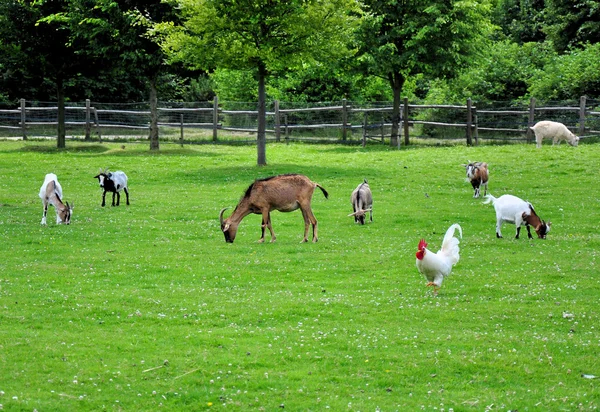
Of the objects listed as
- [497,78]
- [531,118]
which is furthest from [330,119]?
[531,118]

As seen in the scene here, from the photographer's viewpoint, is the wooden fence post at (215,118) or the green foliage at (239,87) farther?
the green foliage at (239,87)

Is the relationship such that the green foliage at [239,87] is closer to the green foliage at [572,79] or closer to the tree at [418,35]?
the tree at [418,35]

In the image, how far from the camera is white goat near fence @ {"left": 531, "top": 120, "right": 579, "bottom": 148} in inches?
1425

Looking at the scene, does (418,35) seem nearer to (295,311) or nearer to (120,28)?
(120,28)

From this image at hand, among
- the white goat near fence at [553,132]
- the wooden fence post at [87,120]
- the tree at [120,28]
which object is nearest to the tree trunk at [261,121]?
the tree at [120,28]

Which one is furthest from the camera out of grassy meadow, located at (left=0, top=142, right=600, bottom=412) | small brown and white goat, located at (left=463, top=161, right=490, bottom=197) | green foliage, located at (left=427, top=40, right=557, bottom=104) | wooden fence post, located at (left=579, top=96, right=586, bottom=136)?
green foliage, located at (left=427, top=40, right=557, bottom=104)

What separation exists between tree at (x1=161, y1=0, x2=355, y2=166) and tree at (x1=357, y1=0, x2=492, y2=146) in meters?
7.76

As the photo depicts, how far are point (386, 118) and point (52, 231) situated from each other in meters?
26.8

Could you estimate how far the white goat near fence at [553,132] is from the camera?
119ft

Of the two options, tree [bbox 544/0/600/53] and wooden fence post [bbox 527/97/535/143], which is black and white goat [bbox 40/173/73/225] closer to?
wooden fence post [bbox 527/97/535/143]

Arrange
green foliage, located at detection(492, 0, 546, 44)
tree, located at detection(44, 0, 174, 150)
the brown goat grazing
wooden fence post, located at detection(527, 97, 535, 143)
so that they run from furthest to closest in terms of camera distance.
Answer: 1. green foliage, located at detection(492, 0, 546, 44)
2. wooden fence post, located at detection(527, 97, 535, 143)
3. tree, located at detection(44, 0, 174, 150)
4. the brown goat grazing

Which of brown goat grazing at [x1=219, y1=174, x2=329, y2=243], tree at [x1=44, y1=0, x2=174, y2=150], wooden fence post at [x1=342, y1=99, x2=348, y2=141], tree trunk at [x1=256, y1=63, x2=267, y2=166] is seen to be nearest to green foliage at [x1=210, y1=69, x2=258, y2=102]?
wooden fence post at [x1=342, y1=99, x2=348, y2=141]

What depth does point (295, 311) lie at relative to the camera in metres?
12.3

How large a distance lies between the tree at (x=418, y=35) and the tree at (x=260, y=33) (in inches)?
306
